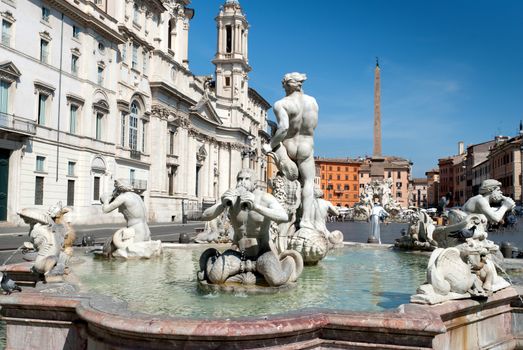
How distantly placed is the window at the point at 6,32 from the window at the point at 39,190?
6944mm

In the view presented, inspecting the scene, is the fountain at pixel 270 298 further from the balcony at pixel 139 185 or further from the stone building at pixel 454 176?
the stone building at pixel 454 176

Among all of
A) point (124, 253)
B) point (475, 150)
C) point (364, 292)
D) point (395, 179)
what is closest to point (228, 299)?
point (364, 292)

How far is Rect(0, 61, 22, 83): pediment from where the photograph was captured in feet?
77.5

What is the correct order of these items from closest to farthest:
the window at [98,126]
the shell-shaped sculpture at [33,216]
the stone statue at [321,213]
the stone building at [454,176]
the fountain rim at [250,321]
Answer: the fountain rim at [250,321], the shell-shaped sculpture at [33,216], the stone statue at [321,213], the window at [98,126], the stone building at [454,176]

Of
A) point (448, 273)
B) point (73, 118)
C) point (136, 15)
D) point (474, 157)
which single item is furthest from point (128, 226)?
→ point (474, 157)

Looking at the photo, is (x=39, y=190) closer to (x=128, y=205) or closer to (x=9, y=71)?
(x=9, y=71)

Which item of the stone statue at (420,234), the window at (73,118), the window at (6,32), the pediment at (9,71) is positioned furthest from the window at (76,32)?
the stone statue at (420,234)

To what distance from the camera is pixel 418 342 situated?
317 cm

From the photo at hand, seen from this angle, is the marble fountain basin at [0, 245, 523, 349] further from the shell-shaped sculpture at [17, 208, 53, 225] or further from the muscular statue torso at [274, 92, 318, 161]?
the muscular statue torso at [274, 92, 318, 161]

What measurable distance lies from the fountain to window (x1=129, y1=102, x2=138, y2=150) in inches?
1217

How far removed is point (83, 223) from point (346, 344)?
93.3 ft

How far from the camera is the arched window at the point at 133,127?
3684cm

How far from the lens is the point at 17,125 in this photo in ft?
80.4

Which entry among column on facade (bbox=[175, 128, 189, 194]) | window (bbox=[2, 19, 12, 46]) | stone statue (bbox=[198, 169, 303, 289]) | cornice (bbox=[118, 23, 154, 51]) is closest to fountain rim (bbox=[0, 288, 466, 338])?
stone statue (bbox=[198, 169, 303, 289])
